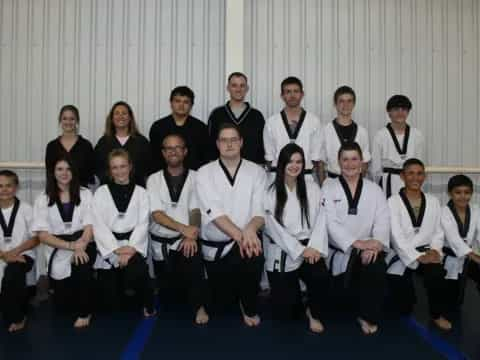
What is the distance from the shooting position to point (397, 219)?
4.20 metres

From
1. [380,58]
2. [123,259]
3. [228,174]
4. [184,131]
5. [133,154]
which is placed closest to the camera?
[123,259]

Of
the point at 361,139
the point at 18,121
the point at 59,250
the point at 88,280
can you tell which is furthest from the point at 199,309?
the point at 18,121

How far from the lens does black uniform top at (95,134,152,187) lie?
4766 millimetres

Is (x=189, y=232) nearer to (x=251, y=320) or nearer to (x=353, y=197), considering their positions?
(x=251, y=320)

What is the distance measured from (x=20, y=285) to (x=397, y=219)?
3.31 metres

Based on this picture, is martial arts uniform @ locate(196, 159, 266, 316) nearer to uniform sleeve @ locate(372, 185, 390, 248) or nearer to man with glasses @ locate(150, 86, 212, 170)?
man with glasses @ locate(150, 86, 212, 170)

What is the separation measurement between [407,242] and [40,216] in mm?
3254

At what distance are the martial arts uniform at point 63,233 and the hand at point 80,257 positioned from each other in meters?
0.09

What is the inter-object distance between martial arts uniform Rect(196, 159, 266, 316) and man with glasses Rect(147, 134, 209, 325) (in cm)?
12

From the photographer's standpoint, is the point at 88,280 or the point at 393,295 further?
the point at 393,295

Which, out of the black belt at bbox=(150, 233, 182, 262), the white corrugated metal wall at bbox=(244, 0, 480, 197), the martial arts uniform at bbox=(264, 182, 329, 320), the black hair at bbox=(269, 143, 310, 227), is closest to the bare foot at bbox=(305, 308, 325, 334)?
the martial arts uniform at bbox=(264, 182, 329, 320)

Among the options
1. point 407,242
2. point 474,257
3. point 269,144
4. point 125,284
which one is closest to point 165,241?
point 125,284

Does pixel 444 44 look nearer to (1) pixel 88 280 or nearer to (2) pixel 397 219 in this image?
(2) pixel 397 219

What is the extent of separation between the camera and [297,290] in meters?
4.02
